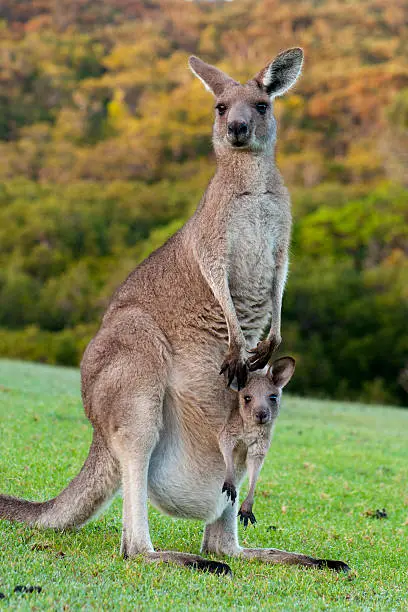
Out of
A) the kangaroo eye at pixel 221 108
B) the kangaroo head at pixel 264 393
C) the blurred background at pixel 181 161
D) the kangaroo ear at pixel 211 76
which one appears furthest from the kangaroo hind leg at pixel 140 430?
the blurred background at pixel 181 161

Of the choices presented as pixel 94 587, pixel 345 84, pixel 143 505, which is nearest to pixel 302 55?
pixel 143 505

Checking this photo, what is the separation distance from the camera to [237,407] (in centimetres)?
494

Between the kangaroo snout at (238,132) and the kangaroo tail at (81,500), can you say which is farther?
the kangaroo snout at (238,132)

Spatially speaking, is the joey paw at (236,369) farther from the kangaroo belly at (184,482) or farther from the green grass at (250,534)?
the green grass at (250,534)

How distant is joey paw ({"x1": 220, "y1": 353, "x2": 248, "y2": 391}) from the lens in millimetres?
4887

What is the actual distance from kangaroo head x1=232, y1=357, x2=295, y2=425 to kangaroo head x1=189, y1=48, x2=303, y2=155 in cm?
125

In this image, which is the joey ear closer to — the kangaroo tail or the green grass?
the kangaroo tail

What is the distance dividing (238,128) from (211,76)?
62 centimetres

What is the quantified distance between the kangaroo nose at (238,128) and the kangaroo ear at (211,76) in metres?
0.41

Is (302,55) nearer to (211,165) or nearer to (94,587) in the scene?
(94,587)

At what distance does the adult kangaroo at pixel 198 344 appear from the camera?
15.7ft

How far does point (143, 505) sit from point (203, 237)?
1535 mm

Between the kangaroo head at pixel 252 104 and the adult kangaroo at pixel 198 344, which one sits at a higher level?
the kangaroo head at pixel 252 104

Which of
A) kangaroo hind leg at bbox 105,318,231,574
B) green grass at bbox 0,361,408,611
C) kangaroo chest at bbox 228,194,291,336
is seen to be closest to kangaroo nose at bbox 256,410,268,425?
kangaroo hind leg at bbox 105,318,231,574
